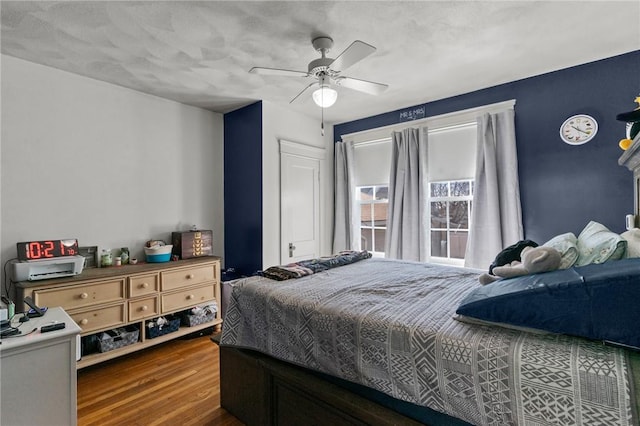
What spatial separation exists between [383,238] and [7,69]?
4.14m

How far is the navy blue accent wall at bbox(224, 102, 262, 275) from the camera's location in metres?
3.59

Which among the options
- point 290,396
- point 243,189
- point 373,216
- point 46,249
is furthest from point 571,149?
point 46,249

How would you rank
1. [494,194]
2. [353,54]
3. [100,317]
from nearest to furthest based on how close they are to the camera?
1. [353,54]
2. [100,317]
3. [494,194]

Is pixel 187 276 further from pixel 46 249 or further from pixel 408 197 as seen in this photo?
pixel 408 197

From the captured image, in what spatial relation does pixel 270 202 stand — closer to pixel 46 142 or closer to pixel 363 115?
pixel 363 115

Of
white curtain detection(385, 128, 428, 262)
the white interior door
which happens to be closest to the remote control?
the white interior door

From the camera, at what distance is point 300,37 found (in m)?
2.23

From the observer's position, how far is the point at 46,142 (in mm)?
2666

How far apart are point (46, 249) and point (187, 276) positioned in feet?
3.77

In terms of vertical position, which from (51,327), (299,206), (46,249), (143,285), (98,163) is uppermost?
(98,163)

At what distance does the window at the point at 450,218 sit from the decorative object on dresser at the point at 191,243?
2699 mm

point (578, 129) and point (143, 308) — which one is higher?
point (578, 129)

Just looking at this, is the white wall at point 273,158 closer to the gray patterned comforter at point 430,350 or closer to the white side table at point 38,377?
the gray patterned comforter at point 430,350

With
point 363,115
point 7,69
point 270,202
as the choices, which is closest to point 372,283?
point 270,202
